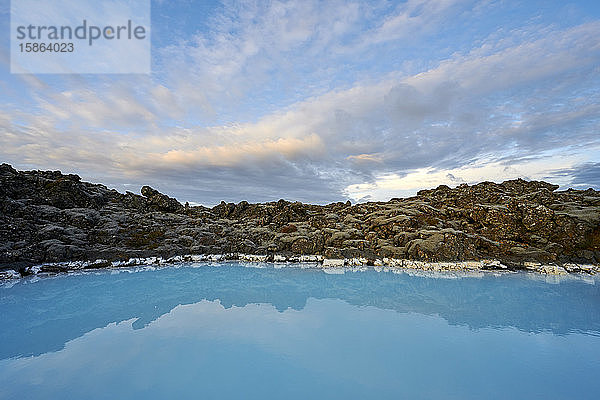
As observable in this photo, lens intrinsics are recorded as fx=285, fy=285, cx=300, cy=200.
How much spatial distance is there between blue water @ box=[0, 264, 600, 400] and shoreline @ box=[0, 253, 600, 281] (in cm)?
241

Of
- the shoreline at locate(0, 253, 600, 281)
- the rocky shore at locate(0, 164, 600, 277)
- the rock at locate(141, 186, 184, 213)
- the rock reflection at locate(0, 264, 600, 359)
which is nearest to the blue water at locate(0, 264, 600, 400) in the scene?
the rock reflection at locate(0, 264, 600, 359)

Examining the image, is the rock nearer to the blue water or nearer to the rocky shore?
the rocky shore

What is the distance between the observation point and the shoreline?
19.3 meters

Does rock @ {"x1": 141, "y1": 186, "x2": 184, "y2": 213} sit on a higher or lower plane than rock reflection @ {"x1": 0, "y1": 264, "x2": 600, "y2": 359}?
higher

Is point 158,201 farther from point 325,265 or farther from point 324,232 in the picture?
point 325,265

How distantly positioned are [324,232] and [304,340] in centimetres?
1817

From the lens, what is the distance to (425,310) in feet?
43.1

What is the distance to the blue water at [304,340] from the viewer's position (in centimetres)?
748

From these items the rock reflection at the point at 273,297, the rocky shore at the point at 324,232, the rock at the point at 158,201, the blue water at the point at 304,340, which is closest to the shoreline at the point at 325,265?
the rocky shore at the point at 324,232

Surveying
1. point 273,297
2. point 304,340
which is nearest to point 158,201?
point 273,297

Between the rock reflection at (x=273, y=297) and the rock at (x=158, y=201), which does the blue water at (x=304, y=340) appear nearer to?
the rock reflection at (x=273, y=297)

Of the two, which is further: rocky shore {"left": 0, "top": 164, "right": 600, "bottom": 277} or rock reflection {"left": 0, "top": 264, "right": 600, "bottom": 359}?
rocky shore {"left": 0, "top": 164, "right": 600, "bottom": 277}

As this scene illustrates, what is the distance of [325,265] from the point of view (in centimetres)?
2273

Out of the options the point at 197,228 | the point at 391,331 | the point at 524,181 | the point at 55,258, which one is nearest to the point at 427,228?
the point at 391,331
